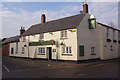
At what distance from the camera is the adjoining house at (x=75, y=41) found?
58.5ft

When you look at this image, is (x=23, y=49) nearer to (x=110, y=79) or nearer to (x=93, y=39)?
(x=93, y=39)

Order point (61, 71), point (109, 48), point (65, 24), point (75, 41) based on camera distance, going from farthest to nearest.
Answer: point (109, 48)
point (65, 24)
point (75, 41)
point (61, 71)

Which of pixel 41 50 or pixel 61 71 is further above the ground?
pixel 41 50

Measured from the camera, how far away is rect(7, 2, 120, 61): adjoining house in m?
17.8

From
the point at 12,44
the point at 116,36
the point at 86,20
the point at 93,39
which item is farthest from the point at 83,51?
the point at 12,44

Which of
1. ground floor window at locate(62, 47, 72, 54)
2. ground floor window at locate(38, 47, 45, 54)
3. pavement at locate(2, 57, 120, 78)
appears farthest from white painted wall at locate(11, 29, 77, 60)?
pavement at locate(2, 57, 120, 78)

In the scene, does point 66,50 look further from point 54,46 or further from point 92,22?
point 92,22

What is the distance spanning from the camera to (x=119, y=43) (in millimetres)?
27219

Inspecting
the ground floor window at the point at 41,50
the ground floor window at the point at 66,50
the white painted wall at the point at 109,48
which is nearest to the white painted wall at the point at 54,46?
the ground floor window at the point at 66,50

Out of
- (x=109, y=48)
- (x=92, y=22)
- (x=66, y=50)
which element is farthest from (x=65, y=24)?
(x=109, y=48)

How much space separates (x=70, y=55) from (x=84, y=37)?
3623mm

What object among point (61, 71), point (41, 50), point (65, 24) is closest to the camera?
point (61, 71)

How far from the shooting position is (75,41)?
17.4 m

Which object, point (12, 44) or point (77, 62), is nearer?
point (77, 62)
